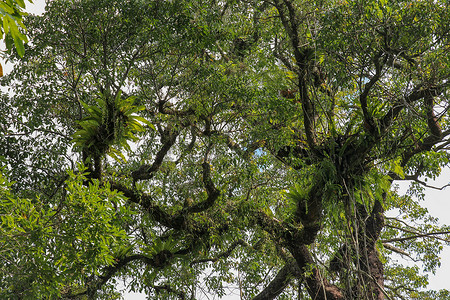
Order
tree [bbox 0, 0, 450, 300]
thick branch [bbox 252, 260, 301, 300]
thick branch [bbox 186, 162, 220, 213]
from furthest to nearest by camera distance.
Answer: thick branch [bbox 252, 260, 301, 300] < thick branch [bbox 186, 162, 220, 213] < tree [bbox 0, 0, 450, 300]

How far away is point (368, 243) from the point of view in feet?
19.3

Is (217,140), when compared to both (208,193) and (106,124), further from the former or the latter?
(106,124)

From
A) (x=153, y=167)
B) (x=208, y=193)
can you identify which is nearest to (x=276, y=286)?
(x=208, y=193)

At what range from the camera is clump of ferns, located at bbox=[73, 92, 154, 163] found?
14.1 feet

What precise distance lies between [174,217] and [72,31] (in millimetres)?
2605

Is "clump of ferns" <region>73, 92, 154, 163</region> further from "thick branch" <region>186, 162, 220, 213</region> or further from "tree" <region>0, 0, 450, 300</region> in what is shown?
"thick branch" <region>186, 162, 220, 213</region>

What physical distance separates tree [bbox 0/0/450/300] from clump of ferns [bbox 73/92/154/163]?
0.06 ft

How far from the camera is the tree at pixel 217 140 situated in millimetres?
4180

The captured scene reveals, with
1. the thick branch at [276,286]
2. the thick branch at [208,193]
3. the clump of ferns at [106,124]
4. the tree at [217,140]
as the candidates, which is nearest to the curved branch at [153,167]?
the tree at [217,140]

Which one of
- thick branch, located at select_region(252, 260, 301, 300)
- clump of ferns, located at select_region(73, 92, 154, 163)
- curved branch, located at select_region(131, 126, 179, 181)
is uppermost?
curved branch, located at select_region(131, 126, 179, 181)

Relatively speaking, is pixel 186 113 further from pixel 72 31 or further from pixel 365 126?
pixel 365 126

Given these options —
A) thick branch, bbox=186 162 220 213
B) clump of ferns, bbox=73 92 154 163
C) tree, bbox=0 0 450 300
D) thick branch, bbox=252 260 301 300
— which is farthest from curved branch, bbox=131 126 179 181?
thick branch, bbox=252 260 301 300

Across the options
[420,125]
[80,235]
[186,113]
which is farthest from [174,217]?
[420,125]

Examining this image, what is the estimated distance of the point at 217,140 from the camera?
5.56 metres
